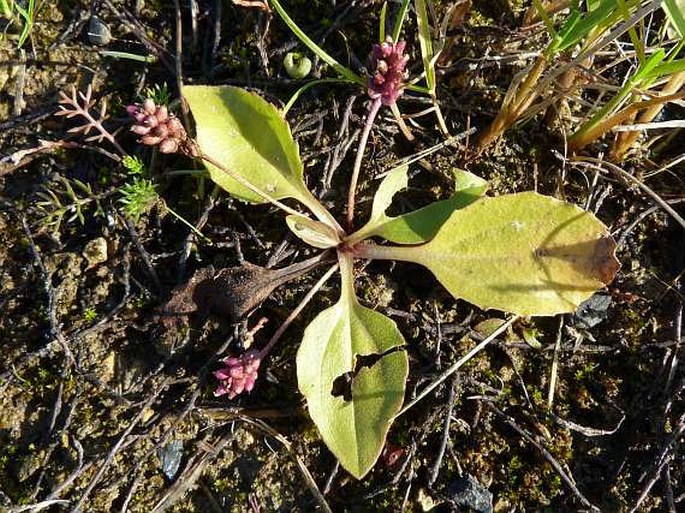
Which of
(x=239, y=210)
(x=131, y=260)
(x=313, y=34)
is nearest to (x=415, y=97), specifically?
(x=313, y=34)

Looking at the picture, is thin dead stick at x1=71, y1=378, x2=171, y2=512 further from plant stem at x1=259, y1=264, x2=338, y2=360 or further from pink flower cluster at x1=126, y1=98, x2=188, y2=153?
pink flower cluster at x1=126, y1=98, x2=188, y2=153

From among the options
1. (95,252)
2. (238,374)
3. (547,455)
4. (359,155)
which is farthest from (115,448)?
(547,455)

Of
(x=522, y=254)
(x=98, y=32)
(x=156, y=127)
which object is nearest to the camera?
(x=156, y=127)

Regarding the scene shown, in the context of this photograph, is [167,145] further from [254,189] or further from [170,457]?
[170,457]

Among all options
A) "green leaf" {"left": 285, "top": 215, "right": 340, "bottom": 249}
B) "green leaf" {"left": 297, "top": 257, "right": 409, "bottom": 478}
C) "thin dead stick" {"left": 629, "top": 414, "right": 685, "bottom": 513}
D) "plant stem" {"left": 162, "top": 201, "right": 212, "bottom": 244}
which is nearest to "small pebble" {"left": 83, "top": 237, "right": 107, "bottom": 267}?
"plant stem" {"left": 162, "top": 201, "right": 212, "bottom": 244}

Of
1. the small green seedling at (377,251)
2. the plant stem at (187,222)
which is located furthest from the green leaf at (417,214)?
the plant stem at (187,222)

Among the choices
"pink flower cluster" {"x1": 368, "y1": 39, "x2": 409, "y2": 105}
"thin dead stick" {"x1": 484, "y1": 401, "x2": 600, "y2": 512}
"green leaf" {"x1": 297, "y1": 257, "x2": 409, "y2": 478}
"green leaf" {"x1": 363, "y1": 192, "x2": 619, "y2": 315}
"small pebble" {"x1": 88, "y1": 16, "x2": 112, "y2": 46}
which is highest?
"pink flower cluster" {"x1": 368, "y1": 39, "x2": 409, "y2": 105}
